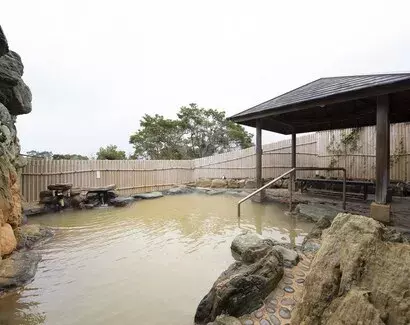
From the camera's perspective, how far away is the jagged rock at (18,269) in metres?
3.52

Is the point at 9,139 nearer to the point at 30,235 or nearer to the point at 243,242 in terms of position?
the point at 30,235

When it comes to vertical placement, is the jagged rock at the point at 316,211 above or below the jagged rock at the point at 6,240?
above

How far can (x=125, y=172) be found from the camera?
12977mm

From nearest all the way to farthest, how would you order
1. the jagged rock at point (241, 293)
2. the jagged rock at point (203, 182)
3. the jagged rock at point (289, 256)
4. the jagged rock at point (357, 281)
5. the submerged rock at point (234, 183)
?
the jagged rock at point (357, 281) → the jagged rock at point (241, 293) → the jagged rock at point (289, 256) → the submerged rock at point (234, 183) → the jagged rock at point (203, 182)

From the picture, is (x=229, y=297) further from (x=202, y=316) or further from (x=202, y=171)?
(x=202, y=171)

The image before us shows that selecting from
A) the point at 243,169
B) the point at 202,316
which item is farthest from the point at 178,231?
the point at 243,169

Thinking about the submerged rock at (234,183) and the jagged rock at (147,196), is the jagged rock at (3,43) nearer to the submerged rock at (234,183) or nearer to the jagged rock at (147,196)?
the jagged rock at (147,196)

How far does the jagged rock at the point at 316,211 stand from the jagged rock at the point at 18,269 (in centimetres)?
595

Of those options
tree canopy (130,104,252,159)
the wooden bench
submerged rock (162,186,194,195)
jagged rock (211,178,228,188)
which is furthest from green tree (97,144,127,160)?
the wooden bench

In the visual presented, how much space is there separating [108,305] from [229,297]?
4.90 ft

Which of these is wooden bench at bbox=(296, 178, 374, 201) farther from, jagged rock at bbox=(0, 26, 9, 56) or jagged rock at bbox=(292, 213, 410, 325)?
jagged rock at bbox=(0, 26, 9, 56)

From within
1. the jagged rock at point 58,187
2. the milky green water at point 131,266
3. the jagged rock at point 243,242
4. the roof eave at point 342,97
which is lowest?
the milky green water at point 131,266

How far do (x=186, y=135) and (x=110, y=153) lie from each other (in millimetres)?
6260

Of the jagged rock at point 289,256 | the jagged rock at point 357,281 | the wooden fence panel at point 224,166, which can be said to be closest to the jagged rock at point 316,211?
the jagged rock at point 289,256
